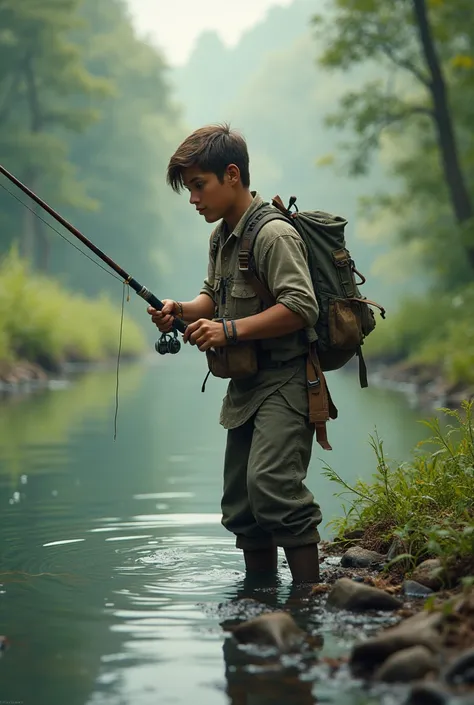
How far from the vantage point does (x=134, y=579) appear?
5.27m

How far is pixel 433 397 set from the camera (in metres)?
17.3

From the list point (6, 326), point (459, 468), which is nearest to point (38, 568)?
point (459, 468)

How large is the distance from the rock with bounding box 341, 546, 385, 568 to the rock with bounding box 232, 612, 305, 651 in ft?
4.10

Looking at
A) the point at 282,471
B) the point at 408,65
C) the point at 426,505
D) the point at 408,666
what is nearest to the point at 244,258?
the point at 282,471

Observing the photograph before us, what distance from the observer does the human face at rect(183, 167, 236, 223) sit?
5016mm

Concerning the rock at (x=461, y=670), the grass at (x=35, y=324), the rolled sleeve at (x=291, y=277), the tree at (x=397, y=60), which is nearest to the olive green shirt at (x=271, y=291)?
the rolled sleeve at (x=291, y=277)

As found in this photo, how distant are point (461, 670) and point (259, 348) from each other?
6.40 feet

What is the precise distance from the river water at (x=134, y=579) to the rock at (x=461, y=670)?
0.72ft

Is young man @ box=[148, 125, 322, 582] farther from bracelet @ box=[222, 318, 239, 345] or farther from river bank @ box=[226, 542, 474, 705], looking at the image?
river bank @ box=[226, 542, 474, 705]

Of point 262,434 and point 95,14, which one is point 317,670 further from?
point 95,14

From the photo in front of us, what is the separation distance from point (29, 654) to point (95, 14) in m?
46.7

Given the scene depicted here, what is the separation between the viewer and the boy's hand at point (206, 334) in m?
4.79

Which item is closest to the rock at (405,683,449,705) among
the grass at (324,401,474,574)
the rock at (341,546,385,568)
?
the grass at (324,401,474,574)

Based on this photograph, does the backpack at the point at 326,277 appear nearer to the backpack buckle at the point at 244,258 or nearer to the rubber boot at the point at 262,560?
the backpack buckle at the point at 244,258
